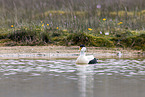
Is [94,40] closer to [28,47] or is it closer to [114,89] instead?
[28,47]

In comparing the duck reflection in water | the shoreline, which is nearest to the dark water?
the duck reflection in water

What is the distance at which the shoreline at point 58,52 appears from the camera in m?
19.3

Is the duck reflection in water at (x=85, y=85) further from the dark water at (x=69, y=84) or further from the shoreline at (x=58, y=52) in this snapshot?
the shoreline at (x=58, y=52)

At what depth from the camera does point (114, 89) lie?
8398mm

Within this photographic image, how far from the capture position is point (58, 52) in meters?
20.5

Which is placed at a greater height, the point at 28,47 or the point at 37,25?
the point at 37,25

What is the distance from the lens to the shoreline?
19.3 m

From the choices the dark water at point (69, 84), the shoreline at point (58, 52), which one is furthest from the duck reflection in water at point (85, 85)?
the shoreline at point (58, 52)

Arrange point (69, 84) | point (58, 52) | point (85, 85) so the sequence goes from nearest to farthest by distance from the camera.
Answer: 1. point (85, 85)
2. point (69, 84)
3. point (58, 52)

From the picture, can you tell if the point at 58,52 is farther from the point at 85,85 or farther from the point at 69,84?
the point at 85,85

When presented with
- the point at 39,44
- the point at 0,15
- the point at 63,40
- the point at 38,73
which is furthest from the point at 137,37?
the point at 38,73

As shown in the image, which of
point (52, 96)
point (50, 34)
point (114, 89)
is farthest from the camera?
point (50, 34)

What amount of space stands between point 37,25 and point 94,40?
4.55 metres

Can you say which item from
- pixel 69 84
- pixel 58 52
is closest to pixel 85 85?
pixel 69 84
